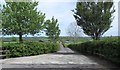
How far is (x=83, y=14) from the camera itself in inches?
942

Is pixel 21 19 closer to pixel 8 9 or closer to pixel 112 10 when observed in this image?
pixel 8 9

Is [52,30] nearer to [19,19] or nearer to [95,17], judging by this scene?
[19,19]

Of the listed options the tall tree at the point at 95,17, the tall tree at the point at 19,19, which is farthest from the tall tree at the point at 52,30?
the tall tree at the point at 95,17

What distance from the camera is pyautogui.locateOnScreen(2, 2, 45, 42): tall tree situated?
27.1 m

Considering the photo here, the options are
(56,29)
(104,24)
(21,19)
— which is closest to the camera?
(104,24)

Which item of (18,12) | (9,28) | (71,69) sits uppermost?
(18,12)

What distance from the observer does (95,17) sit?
917 inches

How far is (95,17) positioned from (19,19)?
334 inches

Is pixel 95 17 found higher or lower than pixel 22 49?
higher

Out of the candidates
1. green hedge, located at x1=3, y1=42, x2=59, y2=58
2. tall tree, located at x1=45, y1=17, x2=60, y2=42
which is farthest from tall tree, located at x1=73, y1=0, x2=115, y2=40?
tall tree, located at x1=45, y1=17, x2=60, y2=42

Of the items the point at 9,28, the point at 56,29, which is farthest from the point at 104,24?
the point at 56,29

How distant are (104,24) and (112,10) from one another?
1944mm

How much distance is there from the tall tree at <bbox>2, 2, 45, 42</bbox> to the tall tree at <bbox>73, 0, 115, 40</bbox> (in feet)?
18.5

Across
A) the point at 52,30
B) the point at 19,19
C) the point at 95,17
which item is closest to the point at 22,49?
the point at 95,17
